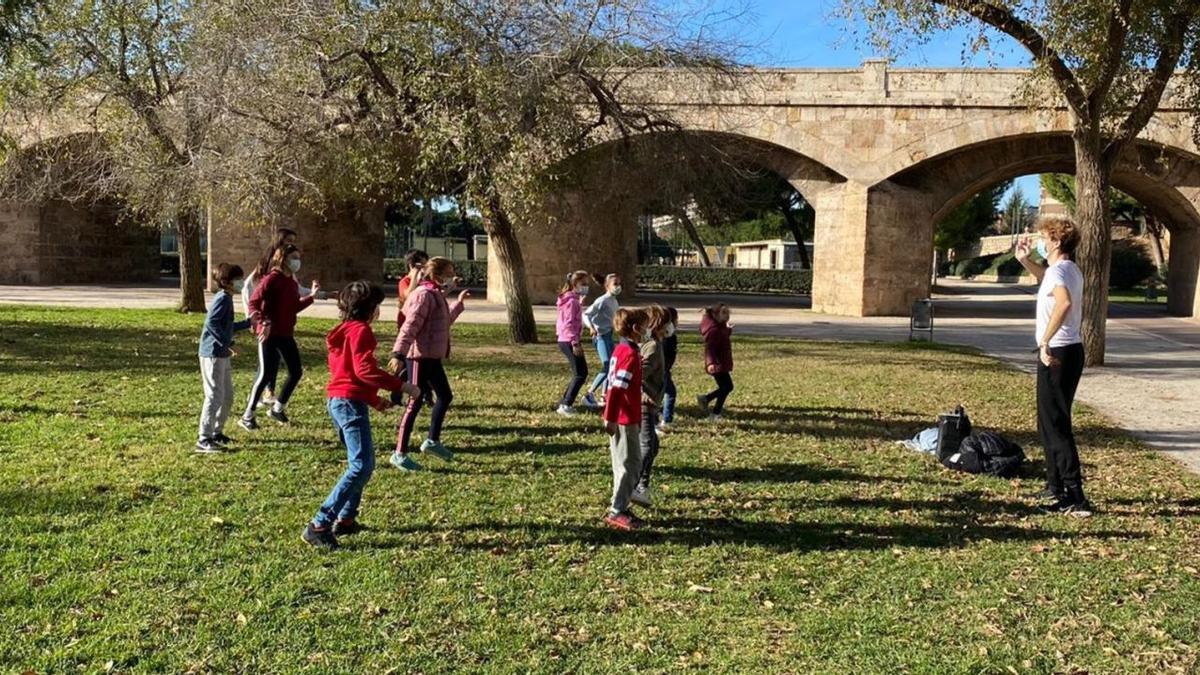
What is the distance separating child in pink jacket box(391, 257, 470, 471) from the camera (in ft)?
21.1

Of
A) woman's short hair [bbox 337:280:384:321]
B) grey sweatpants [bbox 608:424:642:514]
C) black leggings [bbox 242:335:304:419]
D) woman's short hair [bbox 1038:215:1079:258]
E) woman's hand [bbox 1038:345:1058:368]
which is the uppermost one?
woman's short hair [bbox 1038:215:1079:258]

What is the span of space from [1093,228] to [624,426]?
35.1 feet

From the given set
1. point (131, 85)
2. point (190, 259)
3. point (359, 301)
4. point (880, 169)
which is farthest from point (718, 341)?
point (880, 169)

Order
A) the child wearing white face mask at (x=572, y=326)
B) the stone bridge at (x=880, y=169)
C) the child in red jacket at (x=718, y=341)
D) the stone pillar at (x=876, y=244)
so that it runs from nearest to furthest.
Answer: the child in red jacket at (x=718, y=341) < the child wearing white face mask at (x=572, y=326) < the stone bridge at (x=880, y=169) < the stone pillar at (x=876, y=244)

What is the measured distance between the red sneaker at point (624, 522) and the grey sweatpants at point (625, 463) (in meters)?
0.03

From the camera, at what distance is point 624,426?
5.23 meters

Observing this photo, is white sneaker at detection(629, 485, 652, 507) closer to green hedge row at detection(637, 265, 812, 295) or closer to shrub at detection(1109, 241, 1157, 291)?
green hedge row at detection(637, 265, 812, 295)

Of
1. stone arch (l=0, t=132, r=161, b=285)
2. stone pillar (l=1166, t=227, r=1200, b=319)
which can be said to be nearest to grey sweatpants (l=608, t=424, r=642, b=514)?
stone arch (l=0, t=132, r=161, b=285)

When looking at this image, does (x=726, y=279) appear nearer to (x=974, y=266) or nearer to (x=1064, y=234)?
(x=974, y=266)

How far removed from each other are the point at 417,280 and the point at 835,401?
15.7 ft

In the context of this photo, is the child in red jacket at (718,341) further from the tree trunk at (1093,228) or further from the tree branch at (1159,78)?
the tree trunk at (1093,228)

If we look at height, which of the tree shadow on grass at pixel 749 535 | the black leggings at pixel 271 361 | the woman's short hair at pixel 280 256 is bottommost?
the tree shadow on grass at pixel 749 535

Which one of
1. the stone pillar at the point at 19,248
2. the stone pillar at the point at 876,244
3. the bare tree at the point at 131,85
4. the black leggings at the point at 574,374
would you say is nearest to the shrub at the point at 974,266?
the stone pillar at the point at 876,244

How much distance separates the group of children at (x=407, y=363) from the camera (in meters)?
4.86
